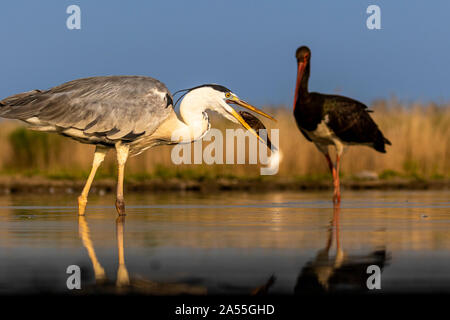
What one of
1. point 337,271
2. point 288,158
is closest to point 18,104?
point 337,271

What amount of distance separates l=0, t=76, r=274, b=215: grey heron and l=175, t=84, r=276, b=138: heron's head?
1cm

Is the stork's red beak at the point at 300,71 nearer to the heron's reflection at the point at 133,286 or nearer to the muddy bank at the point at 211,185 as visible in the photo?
the muddy bank at the point at 211,185

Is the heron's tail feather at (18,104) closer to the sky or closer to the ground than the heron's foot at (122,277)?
closer to the sky

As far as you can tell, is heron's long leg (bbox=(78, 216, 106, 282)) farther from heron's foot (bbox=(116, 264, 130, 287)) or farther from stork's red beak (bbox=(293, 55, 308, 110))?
stork's red beak (bbox=(293, 55, 308, 110))

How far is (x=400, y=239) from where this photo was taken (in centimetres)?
785

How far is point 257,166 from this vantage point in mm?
19781

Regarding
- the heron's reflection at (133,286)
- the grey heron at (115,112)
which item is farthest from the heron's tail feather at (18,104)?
the heron's reflection at (133,286)

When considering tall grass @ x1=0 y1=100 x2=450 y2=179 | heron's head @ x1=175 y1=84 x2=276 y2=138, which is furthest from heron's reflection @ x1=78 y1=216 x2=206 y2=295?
tall grass @ x1=0 y1=100 x2=450 y2=179

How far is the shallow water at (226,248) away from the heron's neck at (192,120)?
106 centimetres

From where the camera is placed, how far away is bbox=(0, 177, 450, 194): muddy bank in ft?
59.9

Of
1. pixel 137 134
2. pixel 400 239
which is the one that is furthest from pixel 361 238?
pixel 137 134

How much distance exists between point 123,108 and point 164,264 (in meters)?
5.00

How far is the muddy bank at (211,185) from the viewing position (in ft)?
59.9

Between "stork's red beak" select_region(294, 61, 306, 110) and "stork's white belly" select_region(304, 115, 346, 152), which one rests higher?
"stork's red beak" select_region(294, 61, 306, 110)
